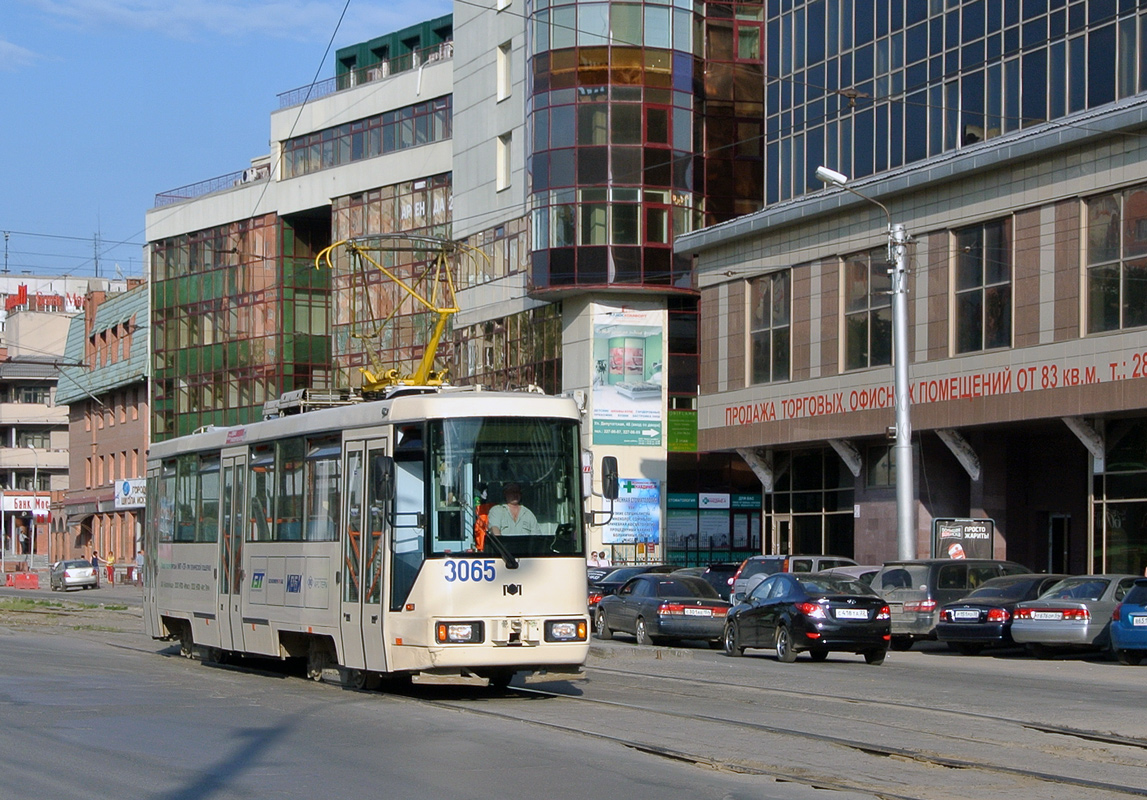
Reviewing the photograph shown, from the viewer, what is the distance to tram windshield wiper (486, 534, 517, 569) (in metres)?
15.6

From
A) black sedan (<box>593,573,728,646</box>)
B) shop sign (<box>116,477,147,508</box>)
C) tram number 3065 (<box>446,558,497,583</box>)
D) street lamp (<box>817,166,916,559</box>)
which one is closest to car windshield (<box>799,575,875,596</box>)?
black sedan (<box>593,573,728,646</box>)

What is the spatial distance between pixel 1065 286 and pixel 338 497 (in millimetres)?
23549

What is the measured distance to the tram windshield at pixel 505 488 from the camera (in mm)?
15625

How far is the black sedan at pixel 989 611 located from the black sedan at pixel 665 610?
13.5ft

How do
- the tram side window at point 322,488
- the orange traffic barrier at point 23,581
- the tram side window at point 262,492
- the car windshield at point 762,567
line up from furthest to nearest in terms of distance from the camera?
1. the orange traffic barrier at point 23,581
2. the car windshield at point 762,567
3. the tram side window at point 262,492
4. the tram side window at point 322,488

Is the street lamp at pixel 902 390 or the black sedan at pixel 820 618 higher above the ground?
the street lamp at pixel 902 390

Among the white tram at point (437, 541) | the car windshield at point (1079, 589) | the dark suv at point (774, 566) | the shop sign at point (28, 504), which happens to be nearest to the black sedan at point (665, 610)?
the dark suv at point (774, 566)

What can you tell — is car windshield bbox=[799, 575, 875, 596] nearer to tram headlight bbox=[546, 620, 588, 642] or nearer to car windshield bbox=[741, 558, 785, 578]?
car windshield bbox=[741, 558, 785, 578]

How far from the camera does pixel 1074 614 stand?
25500 millimetres

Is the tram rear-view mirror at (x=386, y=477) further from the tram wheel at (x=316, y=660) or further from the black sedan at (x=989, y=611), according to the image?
the black sedan at (x=989, y=611)

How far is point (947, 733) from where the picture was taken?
14008mm

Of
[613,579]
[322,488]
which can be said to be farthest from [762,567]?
[322,488]

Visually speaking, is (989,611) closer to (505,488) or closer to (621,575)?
(621,575)

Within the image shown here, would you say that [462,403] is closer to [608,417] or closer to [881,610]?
[881,610]
